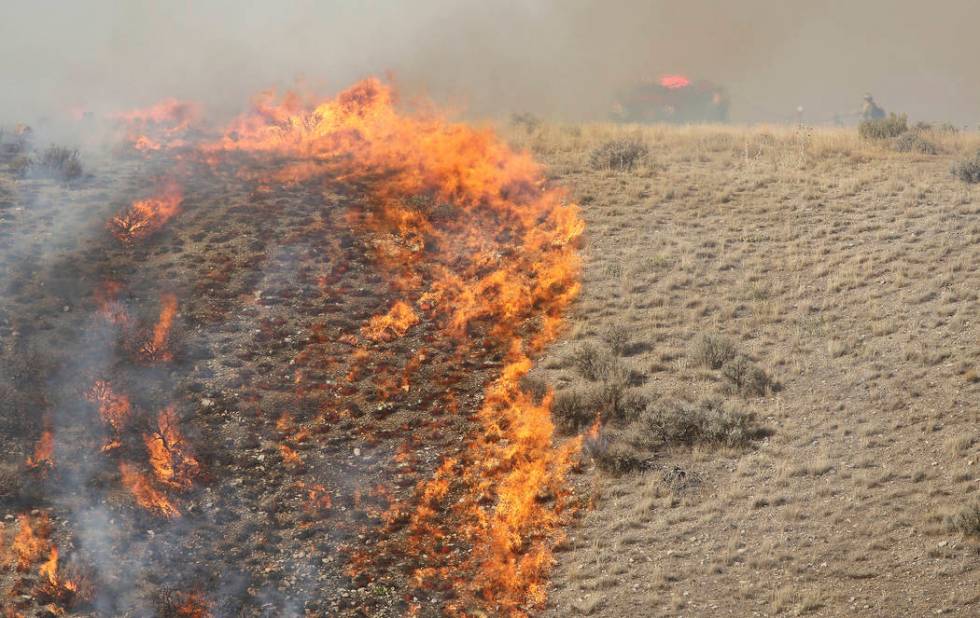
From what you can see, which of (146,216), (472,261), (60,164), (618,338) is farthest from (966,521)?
(60,164)

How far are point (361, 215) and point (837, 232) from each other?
9.07 m

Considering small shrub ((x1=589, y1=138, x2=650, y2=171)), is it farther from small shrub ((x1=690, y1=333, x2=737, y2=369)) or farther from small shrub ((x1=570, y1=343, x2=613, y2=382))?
small shrub ((x1=570, y1=343, x2=613, y2=382))

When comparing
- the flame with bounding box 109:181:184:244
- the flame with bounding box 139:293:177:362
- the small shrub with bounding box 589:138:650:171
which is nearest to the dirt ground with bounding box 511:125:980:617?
the small shrub with bounding box 589:138:650:171

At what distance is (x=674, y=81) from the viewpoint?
37.6m

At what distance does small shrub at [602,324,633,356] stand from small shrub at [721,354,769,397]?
5.12ft

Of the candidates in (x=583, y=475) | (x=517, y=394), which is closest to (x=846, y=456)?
(x=583, y=475)

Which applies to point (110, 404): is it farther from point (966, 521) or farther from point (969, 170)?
point (969, 170)

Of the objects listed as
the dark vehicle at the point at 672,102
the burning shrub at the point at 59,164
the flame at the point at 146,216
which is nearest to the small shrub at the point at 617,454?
the flame at the point at 146,216

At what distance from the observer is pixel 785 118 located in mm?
42500

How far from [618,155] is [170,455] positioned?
44.0 feet

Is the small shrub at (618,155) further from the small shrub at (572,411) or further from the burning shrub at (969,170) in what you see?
the small shrub at (572,411)

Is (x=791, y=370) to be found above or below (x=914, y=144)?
below

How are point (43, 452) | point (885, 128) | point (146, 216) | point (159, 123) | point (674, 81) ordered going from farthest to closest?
point (674, 81), point (885, 128), point (159, 123), point (146, 216), point (43, 452)

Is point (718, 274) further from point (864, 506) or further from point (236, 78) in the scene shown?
point (236, 78)
